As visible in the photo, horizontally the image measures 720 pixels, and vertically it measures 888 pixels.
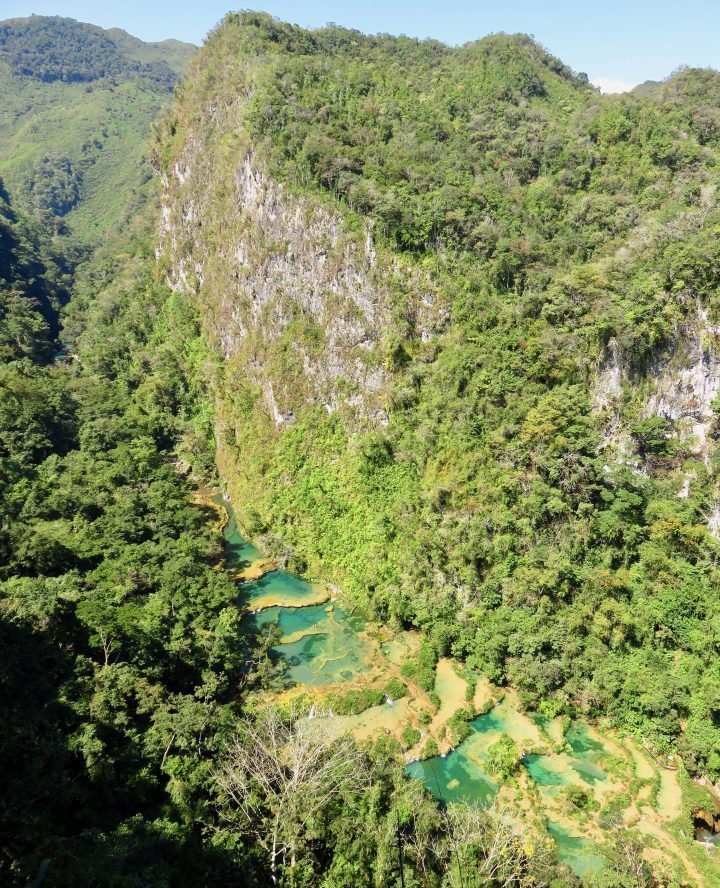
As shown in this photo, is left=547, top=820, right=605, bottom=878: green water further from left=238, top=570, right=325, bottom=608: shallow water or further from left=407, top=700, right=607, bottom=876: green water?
left=238, top=570, right=325, bottom=608: shallow water

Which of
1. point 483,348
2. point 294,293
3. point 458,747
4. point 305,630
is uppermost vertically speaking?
point 294,293

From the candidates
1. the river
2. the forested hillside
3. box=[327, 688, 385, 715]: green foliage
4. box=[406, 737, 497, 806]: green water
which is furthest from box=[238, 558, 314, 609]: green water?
box=[406, 737, 497, 806]: green water

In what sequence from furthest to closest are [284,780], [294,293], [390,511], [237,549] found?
[294,293], [237,549], [390,511], [284,780]

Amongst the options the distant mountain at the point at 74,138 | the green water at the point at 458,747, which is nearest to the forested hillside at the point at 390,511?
the green water at the point at 458,747

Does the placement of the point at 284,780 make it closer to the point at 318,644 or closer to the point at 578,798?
the point at 578,798

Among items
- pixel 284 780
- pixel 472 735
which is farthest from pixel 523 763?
pixel 284 780

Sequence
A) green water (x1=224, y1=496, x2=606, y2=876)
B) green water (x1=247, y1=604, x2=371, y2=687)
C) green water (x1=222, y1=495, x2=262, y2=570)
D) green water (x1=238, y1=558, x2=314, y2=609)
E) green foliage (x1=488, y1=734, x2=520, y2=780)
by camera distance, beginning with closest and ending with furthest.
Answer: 1. green water (x1=224, y1=496, x2=606, y2=876)
2. green foliage (x1=488, y1=734, x2=520, y2=780)
3. green water (x1=247, y1=604, x2=371, y2=687)
4. green water (x1=238, y1=558, x2=314, y2=609)
5. green water (x1=222, y1=495, x2=262, y2=570)

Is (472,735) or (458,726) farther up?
(458,726)

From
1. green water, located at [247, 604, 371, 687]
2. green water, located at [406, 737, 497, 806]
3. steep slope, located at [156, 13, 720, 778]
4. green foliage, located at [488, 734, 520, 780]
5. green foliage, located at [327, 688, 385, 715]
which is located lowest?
green water, located at [247, 604, 371, 687]

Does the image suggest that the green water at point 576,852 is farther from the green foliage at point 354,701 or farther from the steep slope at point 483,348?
the green foliage at point 354,701
